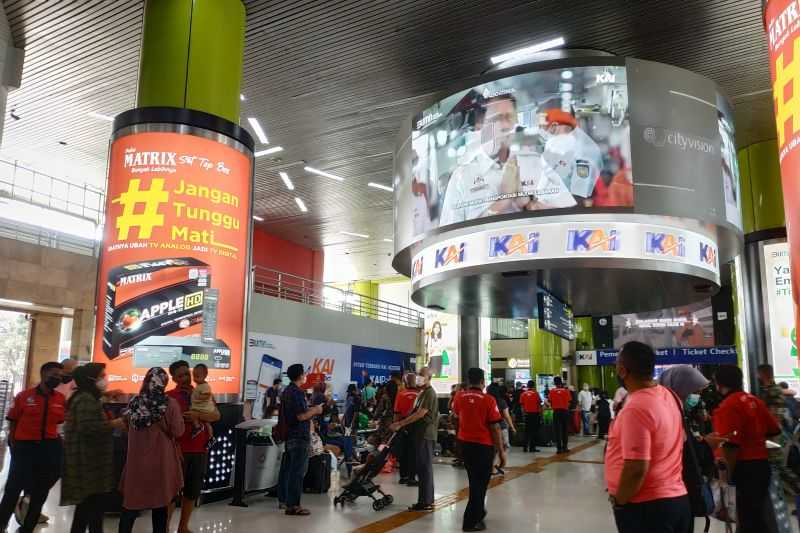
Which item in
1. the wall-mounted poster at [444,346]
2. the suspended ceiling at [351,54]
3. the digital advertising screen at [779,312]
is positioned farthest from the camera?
the wall-mounted poster at [444,346]

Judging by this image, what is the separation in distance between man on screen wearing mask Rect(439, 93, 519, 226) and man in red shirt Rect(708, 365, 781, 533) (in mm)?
3763

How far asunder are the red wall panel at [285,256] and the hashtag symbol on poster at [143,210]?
1251 centimetres

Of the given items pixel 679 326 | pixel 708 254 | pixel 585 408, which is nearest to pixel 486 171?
pixel 708 254

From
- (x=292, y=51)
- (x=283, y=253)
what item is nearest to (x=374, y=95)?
(x=292, y=51)

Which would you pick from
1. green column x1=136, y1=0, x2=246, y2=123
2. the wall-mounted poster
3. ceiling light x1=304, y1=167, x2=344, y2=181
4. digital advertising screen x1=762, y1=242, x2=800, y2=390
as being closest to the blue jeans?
green column x1=136, y1=0, x2=246, y2=123

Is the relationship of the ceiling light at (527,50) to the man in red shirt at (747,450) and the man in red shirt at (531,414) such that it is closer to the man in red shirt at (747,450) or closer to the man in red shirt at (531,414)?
the man in red shirt at (747,450)

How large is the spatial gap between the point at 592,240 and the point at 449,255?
1771mm

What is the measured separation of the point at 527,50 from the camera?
30.1 ft

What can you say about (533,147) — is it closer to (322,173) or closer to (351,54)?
(351,54)

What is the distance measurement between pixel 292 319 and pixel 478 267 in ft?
26.1

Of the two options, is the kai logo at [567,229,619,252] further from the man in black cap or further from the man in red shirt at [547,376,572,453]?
the man in red shirt at [547,376,572,453]

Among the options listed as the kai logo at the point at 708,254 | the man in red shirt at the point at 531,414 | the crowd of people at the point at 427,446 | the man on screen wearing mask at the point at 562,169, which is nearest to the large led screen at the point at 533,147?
the man on screen wearing mask at the point at 562,169

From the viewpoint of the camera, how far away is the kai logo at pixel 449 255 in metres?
7.77

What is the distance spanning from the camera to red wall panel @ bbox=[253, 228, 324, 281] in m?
18.9
